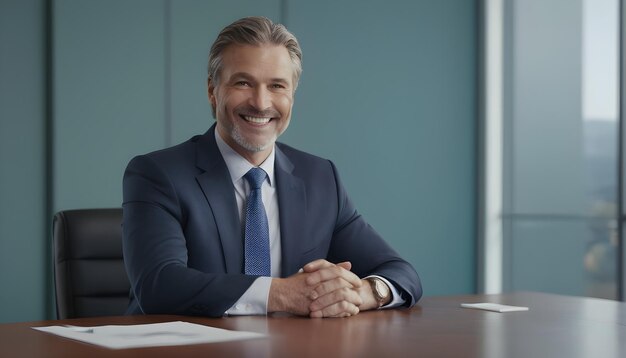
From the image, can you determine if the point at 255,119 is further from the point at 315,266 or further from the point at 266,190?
the point at 315,266

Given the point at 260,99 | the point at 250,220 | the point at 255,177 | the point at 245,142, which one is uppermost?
the point at 260,99

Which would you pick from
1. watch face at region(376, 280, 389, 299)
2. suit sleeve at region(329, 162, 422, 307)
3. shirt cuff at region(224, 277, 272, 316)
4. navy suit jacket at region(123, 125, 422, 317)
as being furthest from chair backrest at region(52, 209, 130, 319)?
watch face at region(376, 280, 389, 299)

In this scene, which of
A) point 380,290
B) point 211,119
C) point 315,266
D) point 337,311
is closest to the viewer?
point 337,311

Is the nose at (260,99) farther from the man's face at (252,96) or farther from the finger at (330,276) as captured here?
the finger at (330,276)

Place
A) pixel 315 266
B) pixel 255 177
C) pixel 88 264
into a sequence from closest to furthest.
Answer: pixel 315 266
pixel 255 177
pixel 88 264

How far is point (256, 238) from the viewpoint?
2.55 metres

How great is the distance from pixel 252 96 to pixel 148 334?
45.0 inches

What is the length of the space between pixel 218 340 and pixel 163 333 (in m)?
0.14

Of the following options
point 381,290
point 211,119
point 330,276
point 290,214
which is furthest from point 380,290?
point 211,119

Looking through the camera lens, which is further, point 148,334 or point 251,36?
point 251,36

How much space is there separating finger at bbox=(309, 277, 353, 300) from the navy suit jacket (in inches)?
6.2

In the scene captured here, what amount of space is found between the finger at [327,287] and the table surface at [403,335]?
0.28ft

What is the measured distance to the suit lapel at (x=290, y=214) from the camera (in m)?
2.63

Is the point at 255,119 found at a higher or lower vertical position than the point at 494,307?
higher
